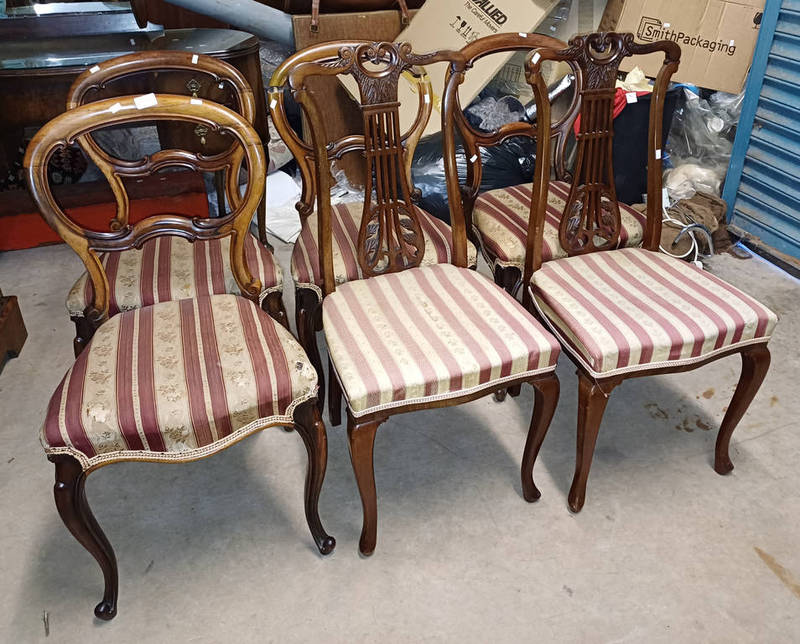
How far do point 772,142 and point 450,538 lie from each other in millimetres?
2132

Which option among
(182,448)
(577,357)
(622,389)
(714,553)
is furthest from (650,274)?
(182,448)

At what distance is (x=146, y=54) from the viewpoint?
1.65 metres

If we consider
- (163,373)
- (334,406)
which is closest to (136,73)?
(163,373)

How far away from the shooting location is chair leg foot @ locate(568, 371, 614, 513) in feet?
4.71

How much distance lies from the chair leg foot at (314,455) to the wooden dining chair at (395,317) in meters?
0.07

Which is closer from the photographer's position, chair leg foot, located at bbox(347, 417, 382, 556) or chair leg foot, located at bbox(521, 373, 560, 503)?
chair leg foot, located at bbox(347, 417, 382, 556)

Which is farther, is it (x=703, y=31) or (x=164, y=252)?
(x=703, y=31)

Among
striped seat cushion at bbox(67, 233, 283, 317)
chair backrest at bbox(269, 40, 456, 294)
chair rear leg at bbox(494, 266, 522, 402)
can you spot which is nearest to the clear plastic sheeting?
chair rear leg at bbox(494, 266, 522, 402)

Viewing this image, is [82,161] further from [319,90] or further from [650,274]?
[650,274]

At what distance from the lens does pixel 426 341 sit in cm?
137

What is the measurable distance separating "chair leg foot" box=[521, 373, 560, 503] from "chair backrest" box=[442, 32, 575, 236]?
1.64ft

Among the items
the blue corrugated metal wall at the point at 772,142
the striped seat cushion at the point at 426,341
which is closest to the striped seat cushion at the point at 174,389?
the striped seat cushion at the point at 426,341

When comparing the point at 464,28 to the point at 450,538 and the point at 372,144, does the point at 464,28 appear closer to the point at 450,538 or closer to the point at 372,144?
the point at 372,144

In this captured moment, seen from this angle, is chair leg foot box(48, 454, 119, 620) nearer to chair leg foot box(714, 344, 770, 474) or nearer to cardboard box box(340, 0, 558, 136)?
chair leg foot box(714, 344, 770, 474)
